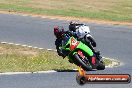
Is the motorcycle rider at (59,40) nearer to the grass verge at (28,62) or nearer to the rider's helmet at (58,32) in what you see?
the rider's helmet at (58,32)

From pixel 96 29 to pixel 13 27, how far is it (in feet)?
18.3

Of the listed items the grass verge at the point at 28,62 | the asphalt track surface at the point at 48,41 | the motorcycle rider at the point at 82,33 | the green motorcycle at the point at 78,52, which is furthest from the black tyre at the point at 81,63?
the grass verge at the point at 28,62

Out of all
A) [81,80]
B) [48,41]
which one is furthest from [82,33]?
[48,41]

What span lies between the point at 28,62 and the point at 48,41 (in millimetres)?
8051

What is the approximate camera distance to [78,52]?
387cm

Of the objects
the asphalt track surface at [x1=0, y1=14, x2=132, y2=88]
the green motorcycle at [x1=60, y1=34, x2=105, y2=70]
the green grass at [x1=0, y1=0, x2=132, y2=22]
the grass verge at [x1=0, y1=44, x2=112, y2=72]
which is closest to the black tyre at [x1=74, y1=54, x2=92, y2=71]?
the green motorcycle at [x1=60, y1=34, x2=105, y2=70]

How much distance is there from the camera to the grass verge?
1293cm

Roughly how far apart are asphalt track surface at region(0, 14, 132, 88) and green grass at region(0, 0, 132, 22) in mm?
4117

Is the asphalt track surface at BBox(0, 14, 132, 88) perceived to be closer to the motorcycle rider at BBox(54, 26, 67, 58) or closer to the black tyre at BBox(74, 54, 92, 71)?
the motorcycle rider at BBox(54, 26, 67, 58)

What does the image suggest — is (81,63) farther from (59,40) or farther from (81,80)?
(59,40)

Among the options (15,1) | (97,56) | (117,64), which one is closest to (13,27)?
(117,64)

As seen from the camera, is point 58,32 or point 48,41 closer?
point 58,32

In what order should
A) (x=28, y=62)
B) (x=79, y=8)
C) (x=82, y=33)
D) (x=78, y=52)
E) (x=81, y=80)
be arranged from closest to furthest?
(x=81, y=80) < (x=78, y=52) < (x=82, y=33) < (x=28, y=62) < (x=79, y=8)

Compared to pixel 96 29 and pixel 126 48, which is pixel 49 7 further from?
pixel 126 48
